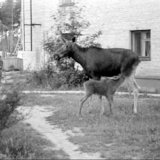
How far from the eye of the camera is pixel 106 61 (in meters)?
13.1

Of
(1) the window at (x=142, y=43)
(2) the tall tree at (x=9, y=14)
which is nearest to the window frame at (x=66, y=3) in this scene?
(1) the window at (x=142, y=43)

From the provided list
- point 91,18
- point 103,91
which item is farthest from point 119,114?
point 91,18

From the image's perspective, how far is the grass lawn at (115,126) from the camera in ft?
26.9

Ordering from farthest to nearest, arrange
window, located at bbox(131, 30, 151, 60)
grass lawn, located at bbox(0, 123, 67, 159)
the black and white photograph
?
window, located at bbox(131, 30, 151, 60), the black and white photograph, grass lawn, located at bbox(0, 123, 67, 159)

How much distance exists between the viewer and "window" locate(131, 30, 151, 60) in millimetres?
19516

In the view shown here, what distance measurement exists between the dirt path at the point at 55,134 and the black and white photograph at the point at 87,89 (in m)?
0.02

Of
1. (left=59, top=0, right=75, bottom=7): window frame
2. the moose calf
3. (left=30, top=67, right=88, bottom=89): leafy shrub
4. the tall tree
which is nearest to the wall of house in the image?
(left=59, top=0, right=75, bottom=7): window frame

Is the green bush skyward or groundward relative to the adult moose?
groundward

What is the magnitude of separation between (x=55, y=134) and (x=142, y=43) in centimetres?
1090

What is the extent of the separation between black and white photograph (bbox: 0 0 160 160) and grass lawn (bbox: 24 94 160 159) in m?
0.02

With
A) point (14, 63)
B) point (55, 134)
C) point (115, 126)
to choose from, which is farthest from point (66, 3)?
point (55, 134)

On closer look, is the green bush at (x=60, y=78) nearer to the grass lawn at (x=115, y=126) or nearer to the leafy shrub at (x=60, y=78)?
the leafy shrub at (x=60, y=78)

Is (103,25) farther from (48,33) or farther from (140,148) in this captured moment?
(140,148)

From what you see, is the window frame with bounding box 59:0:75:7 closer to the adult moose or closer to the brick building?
the brick building
